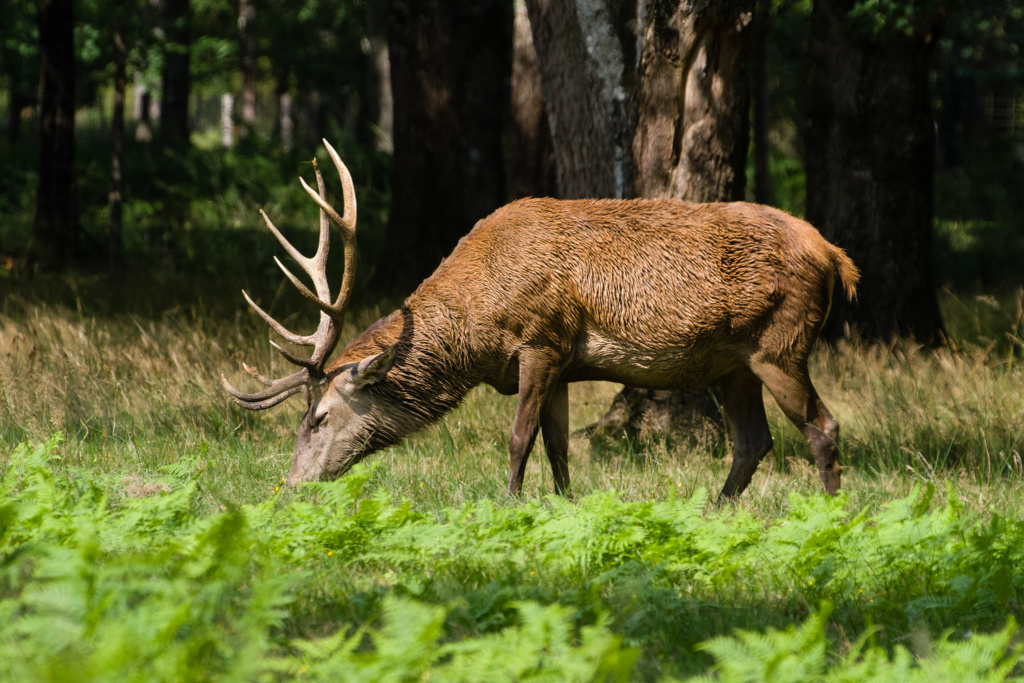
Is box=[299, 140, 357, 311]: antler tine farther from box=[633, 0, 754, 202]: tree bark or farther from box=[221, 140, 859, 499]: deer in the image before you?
box=[633, 0, 754, 202]: tree bark

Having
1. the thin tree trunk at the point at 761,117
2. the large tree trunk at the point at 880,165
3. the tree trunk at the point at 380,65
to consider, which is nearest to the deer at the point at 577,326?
the large tree trunk at the point at 880,165

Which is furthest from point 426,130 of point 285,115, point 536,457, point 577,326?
point 285,115

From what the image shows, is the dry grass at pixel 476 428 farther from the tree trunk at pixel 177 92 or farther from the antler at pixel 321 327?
the tree trunk at pixel 177 92

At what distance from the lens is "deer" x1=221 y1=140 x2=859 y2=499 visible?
5.40 metres

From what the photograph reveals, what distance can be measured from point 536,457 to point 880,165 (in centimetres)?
485

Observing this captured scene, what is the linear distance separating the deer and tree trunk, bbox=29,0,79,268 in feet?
28.3

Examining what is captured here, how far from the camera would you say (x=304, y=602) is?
379 cm

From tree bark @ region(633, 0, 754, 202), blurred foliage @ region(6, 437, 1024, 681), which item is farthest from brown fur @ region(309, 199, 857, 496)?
tree bark @ region(633, 0, 754, 202)

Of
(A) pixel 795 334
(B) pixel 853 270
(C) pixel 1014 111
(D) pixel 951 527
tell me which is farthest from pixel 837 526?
(C) pixel 1014 111

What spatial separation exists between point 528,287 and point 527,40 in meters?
6.19

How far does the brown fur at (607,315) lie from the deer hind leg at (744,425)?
0.02 metres

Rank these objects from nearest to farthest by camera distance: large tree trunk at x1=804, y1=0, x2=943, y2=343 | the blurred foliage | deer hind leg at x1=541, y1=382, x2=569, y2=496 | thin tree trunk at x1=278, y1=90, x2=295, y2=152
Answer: the blurred foliage < deer hind leg at x1=541, y1=382, x2=569, y2=496 < large tree trunk at x1=804, y1=0, x2=943, y2=343 < thin tree trunk at x1=278, y1=90, x2=295, y2=152

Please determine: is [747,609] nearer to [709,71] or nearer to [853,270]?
[853,270]

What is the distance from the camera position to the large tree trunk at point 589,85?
6.95 meters
